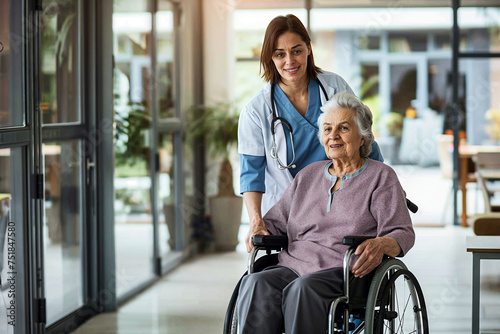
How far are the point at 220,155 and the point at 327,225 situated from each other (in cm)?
401

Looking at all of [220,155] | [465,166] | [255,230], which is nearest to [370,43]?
[465,166]

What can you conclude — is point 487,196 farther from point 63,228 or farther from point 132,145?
point 63,228

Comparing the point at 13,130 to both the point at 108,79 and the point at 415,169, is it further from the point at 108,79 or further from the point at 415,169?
the point at 415,169

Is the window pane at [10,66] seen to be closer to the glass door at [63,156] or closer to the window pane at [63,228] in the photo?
the glass door at [63,156]

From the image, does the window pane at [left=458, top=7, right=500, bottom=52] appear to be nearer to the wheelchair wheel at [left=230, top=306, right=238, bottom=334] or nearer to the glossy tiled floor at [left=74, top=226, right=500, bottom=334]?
the glossy tiled floor at [left=74, top=226, right=500, bottom=334]

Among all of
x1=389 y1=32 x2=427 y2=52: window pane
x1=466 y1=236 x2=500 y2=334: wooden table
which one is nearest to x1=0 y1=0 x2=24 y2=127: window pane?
x1=466 y1=236 x2=500 y2=334: wooden table

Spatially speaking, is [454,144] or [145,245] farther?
[454,144]

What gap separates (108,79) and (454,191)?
14.8ft

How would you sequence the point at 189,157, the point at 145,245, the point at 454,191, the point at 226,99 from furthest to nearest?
the point at 454,191
the point at 226,99
the point at 189,157
the point at 145,245

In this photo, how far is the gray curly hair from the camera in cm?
258

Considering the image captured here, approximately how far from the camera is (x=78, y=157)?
4.12 metres

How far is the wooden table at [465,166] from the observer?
751 cm

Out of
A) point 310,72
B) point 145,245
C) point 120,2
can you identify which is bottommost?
point 145,245

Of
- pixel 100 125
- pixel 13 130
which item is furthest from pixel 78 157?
pixel 13 130
